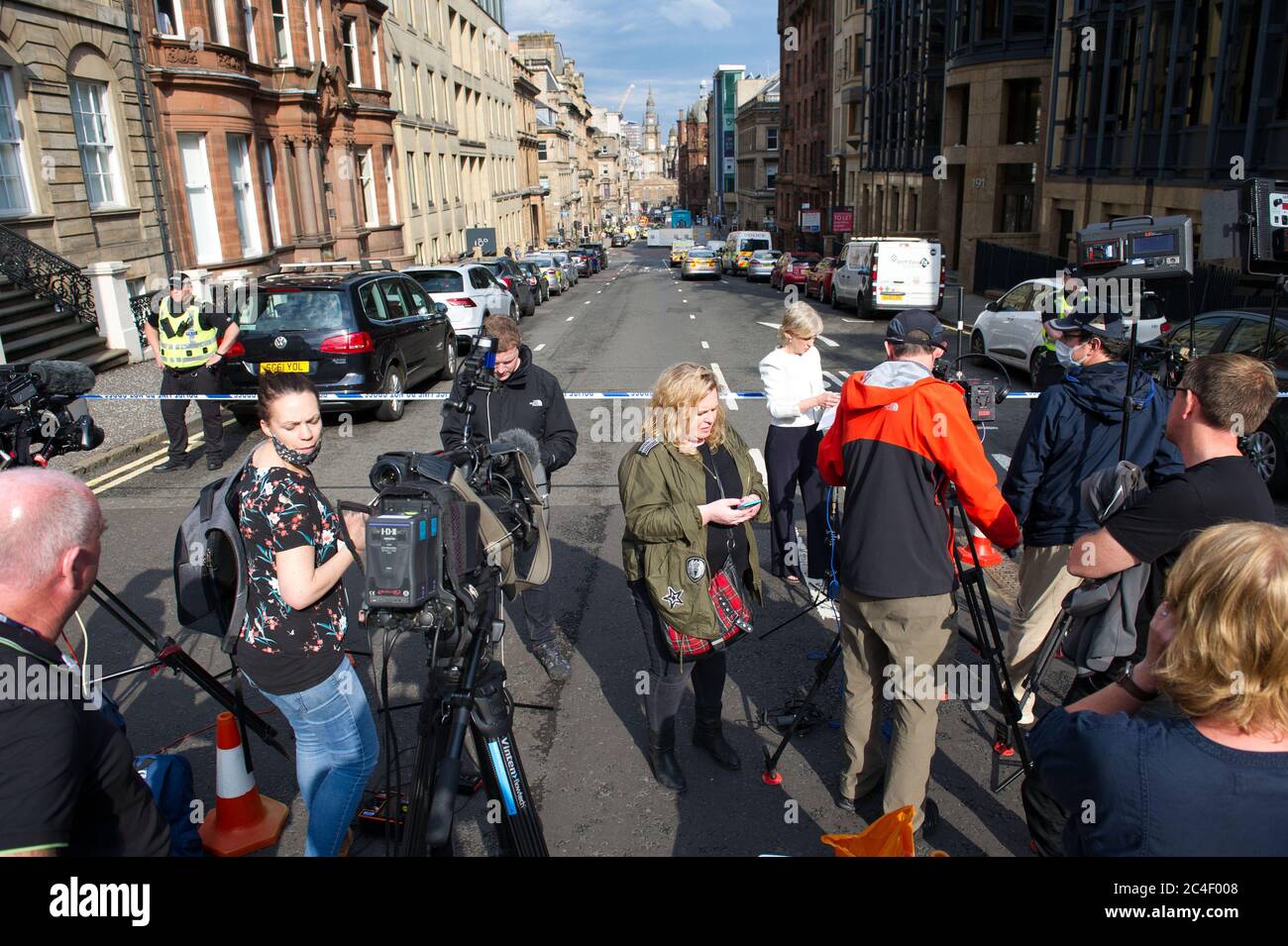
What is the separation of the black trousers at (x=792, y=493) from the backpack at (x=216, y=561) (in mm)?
3714

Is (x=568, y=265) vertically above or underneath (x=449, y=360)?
above

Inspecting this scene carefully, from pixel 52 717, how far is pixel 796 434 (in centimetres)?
499

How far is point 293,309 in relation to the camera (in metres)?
10.7

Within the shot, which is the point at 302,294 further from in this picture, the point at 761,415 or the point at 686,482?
the point at 686,482

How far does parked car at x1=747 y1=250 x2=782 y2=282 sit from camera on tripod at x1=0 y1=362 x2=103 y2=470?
37.2 m

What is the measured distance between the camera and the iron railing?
50.0ft

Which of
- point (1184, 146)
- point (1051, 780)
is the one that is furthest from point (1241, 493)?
point (1184, 146)

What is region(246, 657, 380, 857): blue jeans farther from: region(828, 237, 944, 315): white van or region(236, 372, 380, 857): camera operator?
region(828, 237, 944, 315): white van

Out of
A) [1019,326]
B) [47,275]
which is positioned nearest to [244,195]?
[47,275]

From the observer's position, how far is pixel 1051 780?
191 centimetres

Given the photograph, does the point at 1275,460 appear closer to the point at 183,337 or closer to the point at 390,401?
the point at 390,401

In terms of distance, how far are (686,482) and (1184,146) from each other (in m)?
21.5

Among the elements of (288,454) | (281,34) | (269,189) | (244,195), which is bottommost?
(288,454)

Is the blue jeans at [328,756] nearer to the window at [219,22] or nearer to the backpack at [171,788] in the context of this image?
the backpack at [171,788]
